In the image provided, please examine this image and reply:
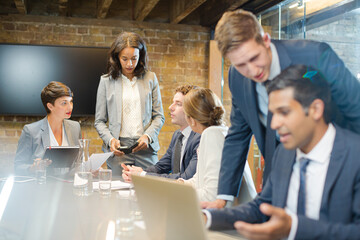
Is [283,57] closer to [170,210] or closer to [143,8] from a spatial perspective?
[170,210]

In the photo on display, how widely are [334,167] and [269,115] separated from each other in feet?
1.26

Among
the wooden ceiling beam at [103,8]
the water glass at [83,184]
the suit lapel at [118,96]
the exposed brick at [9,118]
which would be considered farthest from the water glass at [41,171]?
the exposed brick at [9,118]

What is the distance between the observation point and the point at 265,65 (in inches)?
51.8

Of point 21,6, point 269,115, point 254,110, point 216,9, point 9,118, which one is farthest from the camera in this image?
point 9,118

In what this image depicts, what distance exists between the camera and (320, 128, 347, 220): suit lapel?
1.10 m

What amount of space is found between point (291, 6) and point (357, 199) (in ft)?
9.71

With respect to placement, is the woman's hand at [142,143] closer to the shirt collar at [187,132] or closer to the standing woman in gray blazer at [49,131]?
the shirt collar at [187,132]

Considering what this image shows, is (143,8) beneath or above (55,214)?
above

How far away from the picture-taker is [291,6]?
A: 3.72m

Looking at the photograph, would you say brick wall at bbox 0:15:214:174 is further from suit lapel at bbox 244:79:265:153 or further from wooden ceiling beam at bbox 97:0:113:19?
suit lapel at bbox 244:79:265:153

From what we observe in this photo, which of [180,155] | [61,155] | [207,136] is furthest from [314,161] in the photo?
[61,155]

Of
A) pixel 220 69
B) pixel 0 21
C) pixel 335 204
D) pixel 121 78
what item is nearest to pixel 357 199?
pixel 335 204

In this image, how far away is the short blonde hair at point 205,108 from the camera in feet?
6.79

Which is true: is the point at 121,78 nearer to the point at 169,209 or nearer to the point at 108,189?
the point at 108,189
